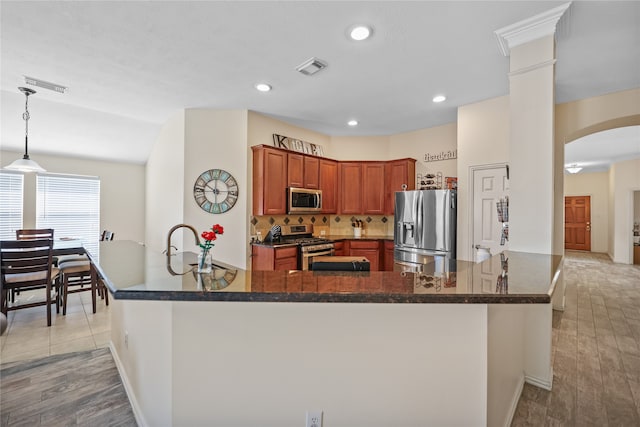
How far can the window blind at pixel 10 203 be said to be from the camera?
4.99 metres

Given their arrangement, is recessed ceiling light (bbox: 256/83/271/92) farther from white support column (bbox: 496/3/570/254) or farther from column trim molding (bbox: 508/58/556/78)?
column trim molding (bbox: 508/58/556/78)

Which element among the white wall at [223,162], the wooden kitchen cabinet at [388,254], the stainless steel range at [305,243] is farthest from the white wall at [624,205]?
the white wall at [223,162]

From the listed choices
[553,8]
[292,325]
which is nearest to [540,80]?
[553,8]

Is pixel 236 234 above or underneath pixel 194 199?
underneath

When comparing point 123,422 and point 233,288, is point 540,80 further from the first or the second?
point 123,422

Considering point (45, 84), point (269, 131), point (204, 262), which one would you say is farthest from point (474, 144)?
point (45, 84)

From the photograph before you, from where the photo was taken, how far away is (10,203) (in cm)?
507

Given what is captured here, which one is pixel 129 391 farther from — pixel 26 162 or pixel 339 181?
pixel 339 181

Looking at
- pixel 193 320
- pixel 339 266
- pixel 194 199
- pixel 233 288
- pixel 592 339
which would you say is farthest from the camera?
pixel 194 199

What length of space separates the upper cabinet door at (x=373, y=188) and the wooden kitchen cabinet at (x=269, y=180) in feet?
5.19

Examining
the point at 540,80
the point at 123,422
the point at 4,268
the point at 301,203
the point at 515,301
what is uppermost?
the point at 540,80

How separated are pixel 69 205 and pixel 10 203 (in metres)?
0.80

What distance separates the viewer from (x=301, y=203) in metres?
4.68

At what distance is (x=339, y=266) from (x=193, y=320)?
2.71 ft
